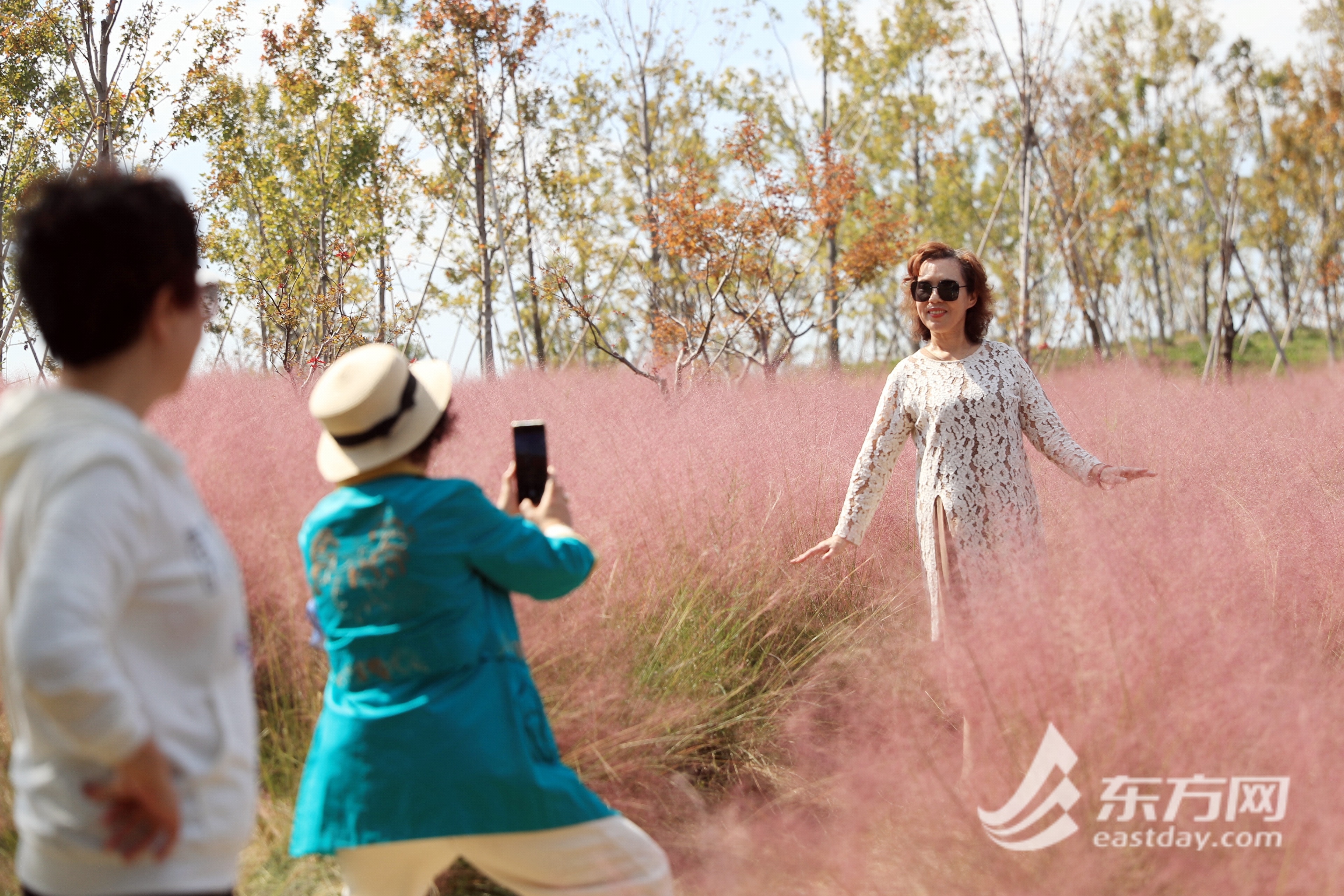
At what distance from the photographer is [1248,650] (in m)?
2.35

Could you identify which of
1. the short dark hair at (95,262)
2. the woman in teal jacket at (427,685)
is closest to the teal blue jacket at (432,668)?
the woman in teal jacket at (427,685)

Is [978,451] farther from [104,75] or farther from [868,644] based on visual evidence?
[104,75]

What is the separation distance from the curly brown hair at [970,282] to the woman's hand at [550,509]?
181 centimetres

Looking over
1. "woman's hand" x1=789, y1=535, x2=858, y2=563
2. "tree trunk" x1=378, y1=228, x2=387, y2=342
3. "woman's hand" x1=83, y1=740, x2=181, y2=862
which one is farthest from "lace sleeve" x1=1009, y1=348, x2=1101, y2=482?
"tree trunk" x1=378, y1=228, x2=387, y2=342

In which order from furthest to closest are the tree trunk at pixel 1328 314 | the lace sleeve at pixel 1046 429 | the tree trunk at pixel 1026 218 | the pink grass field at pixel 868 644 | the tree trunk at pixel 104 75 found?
1. the tree trunk at pixel 1328 314
2. the tree trunk at pixel 1026 218
3. the tree trunk at pixel 104 75
4. the lace sleeve at pixel 1046 429
5. the pink grass field at pixel 868 644

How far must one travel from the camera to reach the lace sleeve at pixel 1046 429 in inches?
127

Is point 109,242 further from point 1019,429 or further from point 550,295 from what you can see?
point 550,295

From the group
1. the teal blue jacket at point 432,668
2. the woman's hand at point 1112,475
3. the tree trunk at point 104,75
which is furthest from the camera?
the tree trunk at point 104,75

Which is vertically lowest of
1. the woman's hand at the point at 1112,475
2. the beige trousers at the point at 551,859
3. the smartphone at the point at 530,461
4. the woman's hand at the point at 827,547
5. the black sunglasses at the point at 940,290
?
the beige trousers at the point at 551,859

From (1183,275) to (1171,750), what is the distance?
1404 inches

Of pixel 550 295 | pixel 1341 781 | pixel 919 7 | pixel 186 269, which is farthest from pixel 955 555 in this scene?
pixel 919 7

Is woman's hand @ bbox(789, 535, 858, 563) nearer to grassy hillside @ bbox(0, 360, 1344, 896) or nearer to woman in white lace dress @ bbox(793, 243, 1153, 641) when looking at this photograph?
woman in white lace dress @ bbox(793, 243, 1153, 641)

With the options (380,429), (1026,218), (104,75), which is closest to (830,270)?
(1026,218)

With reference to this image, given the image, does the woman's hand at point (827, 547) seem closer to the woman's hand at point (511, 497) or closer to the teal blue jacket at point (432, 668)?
the woman's hand at point (511, 497)
